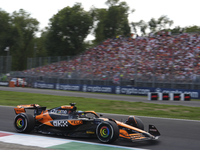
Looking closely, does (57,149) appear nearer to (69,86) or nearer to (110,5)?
(69,86)

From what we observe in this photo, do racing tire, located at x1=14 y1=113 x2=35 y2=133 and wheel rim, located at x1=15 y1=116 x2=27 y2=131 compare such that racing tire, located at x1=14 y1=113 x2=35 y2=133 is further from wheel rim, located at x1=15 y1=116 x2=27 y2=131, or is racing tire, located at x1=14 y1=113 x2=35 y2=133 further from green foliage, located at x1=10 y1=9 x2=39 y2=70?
green foliage, located at x1=10 y1=9 x2=39 y2=70

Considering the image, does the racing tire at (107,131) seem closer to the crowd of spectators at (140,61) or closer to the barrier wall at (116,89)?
the barrier wall at (116,89)

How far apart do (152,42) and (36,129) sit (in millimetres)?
23261

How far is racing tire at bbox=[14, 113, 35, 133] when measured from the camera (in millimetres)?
6424

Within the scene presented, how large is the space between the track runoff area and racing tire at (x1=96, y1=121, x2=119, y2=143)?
0.45 ft

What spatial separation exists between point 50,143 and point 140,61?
68.3 feet

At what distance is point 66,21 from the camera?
42.1 meters

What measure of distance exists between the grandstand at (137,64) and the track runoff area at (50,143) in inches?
634

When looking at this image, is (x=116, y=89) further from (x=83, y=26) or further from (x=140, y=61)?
(x=83, y=26)

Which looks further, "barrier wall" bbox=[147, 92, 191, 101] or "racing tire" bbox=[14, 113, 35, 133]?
"barrier wall" bbox=[147, 92, 191, 101]

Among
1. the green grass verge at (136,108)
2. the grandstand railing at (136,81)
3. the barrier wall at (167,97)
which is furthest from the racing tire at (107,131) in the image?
the grandstand railing at (136,81)

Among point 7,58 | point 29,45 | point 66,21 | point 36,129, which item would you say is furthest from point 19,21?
point 36,129

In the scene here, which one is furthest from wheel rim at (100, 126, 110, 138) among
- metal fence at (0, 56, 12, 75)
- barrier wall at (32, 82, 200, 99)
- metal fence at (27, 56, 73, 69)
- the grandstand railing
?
metal fence at (0, 56, 12, 75)

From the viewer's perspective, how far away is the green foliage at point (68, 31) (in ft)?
138
